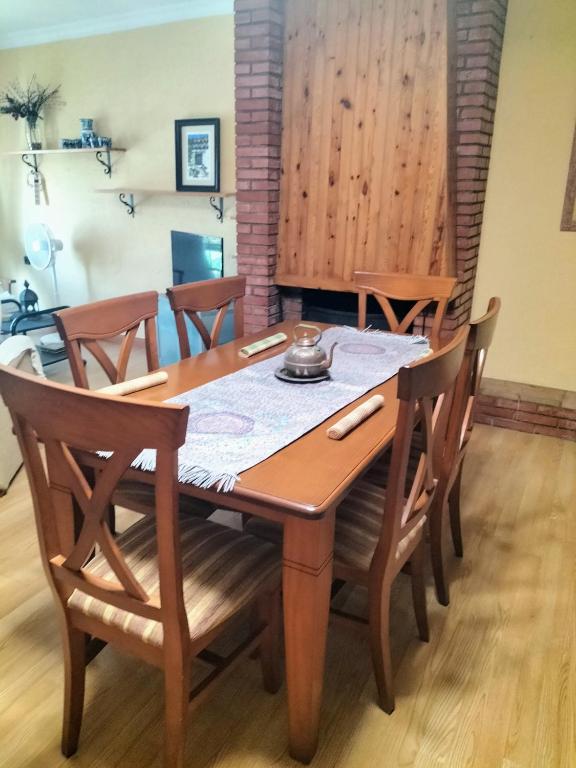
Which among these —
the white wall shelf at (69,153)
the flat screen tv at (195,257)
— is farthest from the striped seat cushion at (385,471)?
the white wall shelf at (69,153)

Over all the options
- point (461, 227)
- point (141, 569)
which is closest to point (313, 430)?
point (141, 569)

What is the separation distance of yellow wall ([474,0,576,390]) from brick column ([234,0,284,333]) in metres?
1.30

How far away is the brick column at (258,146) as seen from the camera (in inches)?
122

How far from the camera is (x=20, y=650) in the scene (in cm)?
168

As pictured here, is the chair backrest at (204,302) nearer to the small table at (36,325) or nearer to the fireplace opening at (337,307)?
the fireplace opening at (337,307)

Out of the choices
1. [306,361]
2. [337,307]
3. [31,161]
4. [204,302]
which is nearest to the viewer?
[306,361]

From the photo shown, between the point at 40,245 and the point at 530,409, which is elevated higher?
the point at 40,245

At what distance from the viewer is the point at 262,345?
82.9 inches

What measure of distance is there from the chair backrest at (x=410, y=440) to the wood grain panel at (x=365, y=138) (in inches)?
74.1

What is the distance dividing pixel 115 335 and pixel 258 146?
1.94 m

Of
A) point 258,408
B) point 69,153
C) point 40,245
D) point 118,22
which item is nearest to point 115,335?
point 258,408

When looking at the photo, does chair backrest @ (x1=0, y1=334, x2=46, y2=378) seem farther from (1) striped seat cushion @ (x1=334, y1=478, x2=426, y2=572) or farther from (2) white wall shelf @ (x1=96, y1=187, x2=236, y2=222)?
(2) white wall shelf @ (x1=96, y1=187, x2=236, y2=222)

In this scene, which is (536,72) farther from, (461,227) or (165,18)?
(165,18)

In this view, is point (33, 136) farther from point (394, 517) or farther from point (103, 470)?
point (394, 517)
